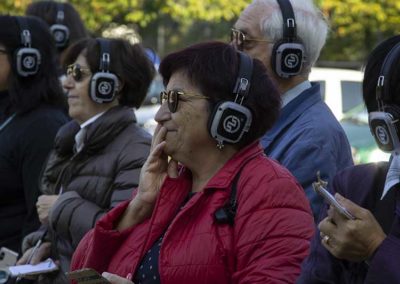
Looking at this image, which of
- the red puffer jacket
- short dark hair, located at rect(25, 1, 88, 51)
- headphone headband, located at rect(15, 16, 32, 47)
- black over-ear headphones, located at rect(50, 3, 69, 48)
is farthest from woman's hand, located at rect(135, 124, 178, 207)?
short dark hair, located at rect(25, 1, 88, 51)

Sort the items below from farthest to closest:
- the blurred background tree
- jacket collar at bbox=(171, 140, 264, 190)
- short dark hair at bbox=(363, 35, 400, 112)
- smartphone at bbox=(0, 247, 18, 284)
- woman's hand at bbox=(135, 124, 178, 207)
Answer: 1. the blurred background tree
2. smartphone at bbox=(0, 247, 18, 284)
3. woman's hand at bbox=(135, 124, 178, 207)
4. jacket collar at bbox=(171, 140, 264, 190)
5. short dark hair at bbox=(363, 35, 400, 112)

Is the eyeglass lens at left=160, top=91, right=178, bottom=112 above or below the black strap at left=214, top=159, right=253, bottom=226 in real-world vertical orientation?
above

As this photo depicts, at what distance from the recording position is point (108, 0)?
775 inches

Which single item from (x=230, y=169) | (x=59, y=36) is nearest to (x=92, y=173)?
(x=230, y=169)

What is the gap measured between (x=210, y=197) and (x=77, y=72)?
175 cm

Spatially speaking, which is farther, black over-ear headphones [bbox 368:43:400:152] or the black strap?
the black strap

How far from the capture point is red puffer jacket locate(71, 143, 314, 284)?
324cm

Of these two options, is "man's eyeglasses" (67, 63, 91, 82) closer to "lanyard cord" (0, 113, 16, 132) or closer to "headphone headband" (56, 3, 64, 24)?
"lanyard cord" (0, 113, 16, 132)

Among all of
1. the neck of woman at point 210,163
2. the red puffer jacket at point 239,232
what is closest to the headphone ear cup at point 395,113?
the red puffer jacket at point 239,232

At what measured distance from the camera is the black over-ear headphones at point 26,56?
218 inches

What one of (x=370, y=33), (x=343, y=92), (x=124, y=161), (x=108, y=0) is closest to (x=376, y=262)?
(x=124, y=161)

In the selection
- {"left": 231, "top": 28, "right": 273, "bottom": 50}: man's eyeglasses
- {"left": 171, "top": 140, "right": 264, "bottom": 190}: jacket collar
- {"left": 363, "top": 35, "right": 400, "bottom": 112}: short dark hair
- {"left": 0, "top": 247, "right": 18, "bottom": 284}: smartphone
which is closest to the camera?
{"left": 363, "top": 35, "right": 400, "bottom": 112}: short dark hair

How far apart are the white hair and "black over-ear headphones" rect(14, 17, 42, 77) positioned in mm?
1566

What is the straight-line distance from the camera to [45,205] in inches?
192
